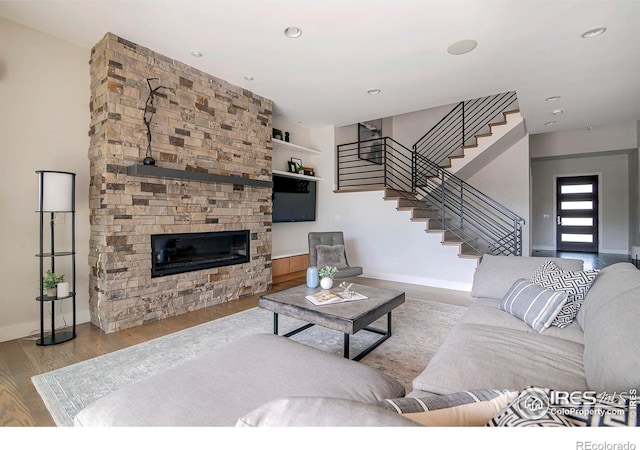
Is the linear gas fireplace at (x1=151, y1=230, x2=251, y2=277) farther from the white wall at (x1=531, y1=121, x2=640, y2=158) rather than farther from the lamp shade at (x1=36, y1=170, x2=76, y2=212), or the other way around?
the white wall at (x1=531, y1=121, x2=640, y2=158)

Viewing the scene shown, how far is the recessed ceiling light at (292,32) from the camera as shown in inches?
112

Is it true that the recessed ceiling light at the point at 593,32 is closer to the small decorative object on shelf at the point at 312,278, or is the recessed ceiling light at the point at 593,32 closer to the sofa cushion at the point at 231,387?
the small decorative object on shelf at the point at 312,278

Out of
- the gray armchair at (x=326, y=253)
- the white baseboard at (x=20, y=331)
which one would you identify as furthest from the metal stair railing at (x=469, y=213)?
the white baseboard at (x=20, y=331)

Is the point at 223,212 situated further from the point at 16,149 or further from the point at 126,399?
the point at 126,399

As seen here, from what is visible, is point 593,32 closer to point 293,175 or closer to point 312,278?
point 312,278

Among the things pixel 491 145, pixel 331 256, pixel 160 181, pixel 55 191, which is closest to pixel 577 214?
pixel 491 145

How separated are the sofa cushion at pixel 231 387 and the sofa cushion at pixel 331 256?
320 cm

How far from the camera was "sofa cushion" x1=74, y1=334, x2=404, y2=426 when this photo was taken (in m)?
1.06

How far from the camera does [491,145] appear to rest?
5492mm

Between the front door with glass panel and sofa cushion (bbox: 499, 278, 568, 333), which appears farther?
the front door with glass panel

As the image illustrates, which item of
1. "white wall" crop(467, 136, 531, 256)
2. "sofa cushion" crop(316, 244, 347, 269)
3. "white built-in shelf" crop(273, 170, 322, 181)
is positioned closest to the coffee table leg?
"sofa cushion" crop(316, 244, 347, 269)

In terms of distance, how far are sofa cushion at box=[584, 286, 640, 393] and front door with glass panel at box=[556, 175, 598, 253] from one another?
9.17 meters

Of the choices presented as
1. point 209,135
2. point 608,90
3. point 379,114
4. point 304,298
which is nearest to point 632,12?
point 608,90

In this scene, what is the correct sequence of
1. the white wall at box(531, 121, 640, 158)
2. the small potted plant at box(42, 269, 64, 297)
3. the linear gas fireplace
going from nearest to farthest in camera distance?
the small potted plant at box(42, 269, 64, 297) < the linear gas fireplace < the white wall at box(531, 121, 640, 158)
